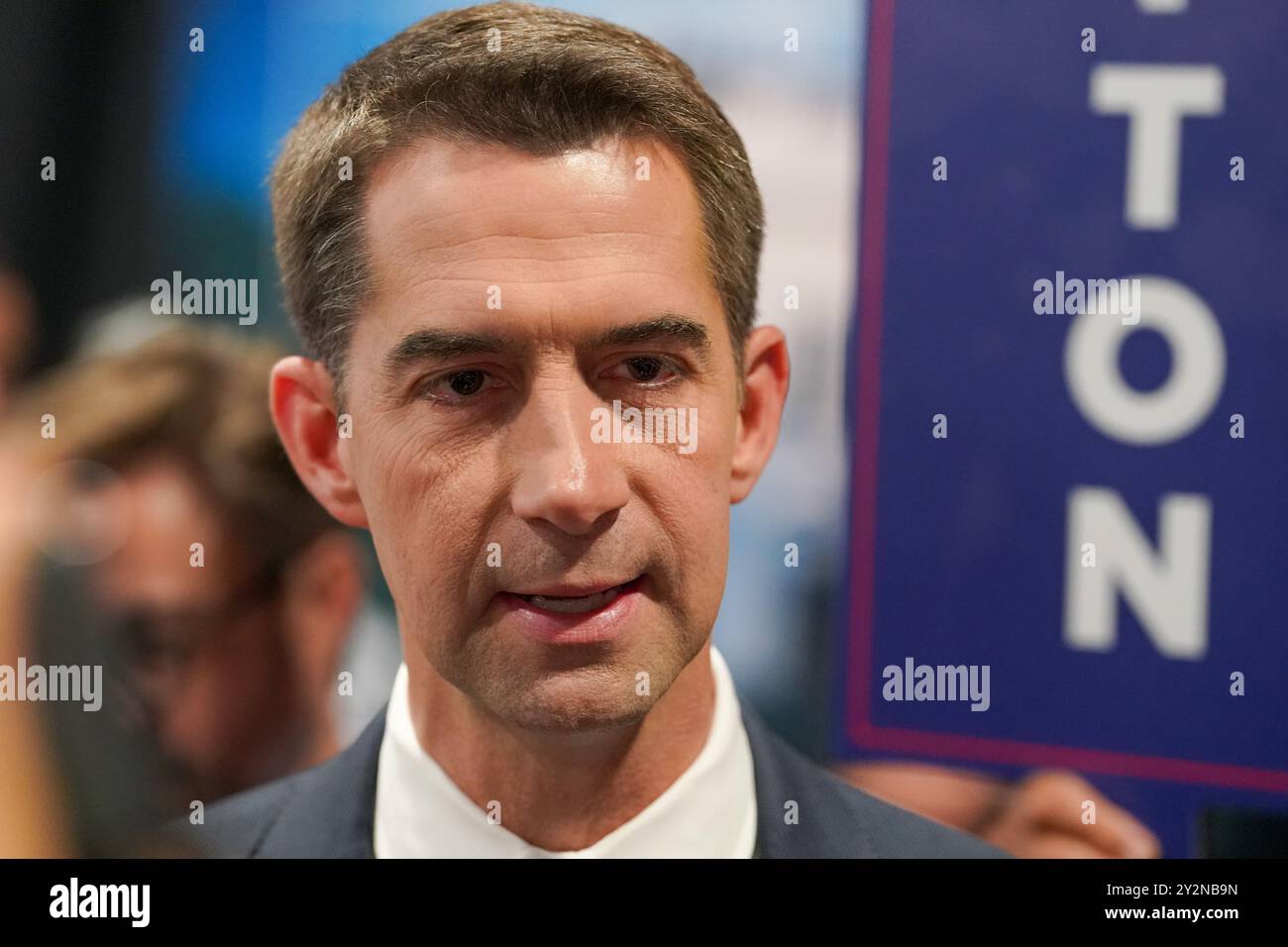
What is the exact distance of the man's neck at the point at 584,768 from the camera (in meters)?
2.27

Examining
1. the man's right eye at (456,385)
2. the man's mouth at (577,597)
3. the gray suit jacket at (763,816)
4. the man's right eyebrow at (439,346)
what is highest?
the man's right eyebrow at (439,346)

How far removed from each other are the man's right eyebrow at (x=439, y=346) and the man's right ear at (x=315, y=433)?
20 centimetres

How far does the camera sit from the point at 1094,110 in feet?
8.11

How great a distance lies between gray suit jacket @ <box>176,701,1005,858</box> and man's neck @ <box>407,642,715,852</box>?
0.13m

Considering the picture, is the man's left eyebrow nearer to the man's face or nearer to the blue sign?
the man's face

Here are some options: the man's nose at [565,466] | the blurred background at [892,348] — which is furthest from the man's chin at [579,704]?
the blurred background at [892,348]

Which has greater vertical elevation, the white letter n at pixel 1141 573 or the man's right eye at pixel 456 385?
the man's right eye at pixel 456 385

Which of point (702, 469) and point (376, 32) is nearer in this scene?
point (702, 469)

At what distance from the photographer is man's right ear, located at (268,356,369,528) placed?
224 centimetres

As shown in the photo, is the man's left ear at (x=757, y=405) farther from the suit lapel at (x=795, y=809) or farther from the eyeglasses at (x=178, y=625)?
the eyeglasses at (x=178, y=625)

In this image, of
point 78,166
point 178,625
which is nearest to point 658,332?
point 178,625
